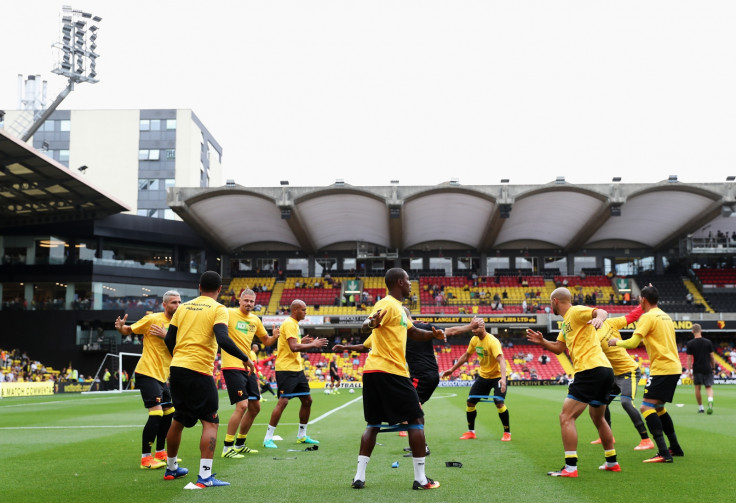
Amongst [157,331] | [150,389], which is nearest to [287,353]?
[150,389]

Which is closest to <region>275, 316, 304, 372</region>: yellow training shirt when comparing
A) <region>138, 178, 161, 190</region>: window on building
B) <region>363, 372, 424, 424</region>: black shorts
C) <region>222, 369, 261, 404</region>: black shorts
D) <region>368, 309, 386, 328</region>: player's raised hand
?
<region>222, 369, 261, 404</region>: black shorts

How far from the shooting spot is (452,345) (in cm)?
4659

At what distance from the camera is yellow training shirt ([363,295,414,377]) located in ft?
19.6

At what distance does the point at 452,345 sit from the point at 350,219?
12.2 m

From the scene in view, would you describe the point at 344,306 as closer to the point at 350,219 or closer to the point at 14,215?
the point at 350,219

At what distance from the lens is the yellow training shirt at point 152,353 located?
761 cm

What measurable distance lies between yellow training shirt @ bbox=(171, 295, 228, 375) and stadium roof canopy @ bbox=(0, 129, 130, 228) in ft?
87.9

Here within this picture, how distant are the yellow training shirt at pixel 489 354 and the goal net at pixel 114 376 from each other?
28151mm

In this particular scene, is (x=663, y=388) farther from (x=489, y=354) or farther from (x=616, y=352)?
(x=489, y=354)

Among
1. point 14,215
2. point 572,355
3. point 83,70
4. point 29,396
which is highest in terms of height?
point 83,70

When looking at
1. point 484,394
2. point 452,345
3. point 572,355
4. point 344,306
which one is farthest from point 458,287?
point 572,355

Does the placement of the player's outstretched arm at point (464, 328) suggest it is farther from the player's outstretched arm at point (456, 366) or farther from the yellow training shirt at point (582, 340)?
the player's outstretched arm at point (456, 366)

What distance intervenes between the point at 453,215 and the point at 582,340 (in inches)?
1521

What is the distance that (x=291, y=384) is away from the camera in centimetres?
917
